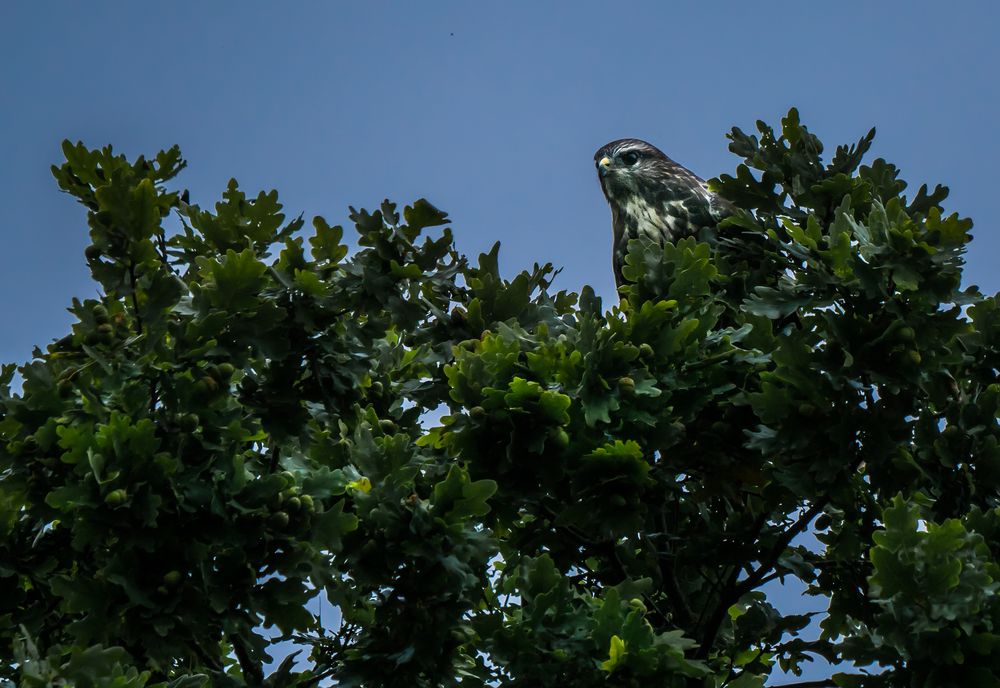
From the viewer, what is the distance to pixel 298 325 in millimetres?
5438

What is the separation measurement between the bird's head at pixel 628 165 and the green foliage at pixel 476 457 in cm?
376

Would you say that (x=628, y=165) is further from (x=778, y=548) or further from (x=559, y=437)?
(x=559, y=437)

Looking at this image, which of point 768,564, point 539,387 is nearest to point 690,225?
point 768,564

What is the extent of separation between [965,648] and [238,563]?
2.70m

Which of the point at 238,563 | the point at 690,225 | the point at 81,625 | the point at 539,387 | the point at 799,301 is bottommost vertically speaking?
the point at 81,625

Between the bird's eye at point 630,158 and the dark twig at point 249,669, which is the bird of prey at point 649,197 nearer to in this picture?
the bird's eye at point 630,158

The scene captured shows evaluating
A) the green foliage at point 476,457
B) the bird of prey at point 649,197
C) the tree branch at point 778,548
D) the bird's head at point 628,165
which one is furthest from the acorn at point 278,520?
the bird's head at point 628,165

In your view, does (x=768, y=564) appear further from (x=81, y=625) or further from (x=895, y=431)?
(x=81, y=625)

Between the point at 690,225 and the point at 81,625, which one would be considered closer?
the point at 81,625

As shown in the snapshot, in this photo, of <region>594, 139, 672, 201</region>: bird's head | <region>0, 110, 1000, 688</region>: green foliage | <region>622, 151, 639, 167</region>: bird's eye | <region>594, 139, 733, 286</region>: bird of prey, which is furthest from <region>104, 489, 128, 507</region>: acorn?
<region>622, 151, 639, 167</region>: bird's eye

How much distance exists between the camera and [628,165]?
1040 centimetres

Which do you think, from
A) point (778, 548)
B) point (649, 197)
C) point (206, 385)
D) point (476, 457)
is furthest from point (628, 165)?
point (206, 385)

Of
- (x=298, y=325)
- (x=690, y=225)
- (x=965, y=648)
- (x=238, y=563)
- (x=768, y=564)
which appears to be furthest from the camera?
(x=690, y=225)

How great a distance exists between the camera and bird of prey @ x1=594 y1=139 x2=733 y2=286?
9.20 metres
